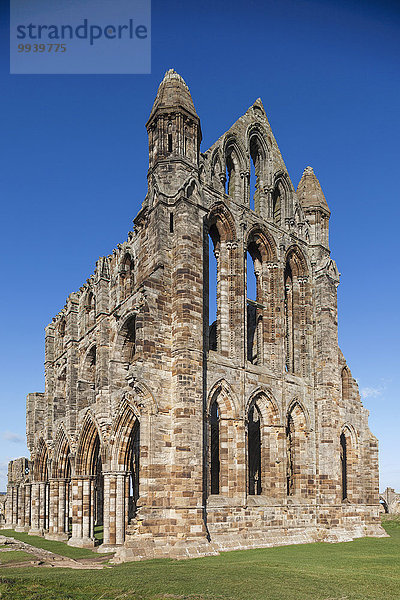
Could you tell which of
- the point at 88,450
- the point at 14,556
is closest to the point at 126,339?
the point at 88,450

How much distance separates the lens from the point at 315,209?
29625 millimetres

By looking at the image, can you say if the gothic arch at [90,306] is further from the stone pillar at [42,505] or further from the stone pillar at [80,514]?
the stone pillar at [42,505]

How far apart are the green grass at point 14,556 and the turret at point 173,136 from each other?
1396 cm

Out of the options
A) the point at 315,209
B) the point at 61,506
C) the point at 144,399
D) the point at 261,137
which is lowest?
A: the point at 61,506

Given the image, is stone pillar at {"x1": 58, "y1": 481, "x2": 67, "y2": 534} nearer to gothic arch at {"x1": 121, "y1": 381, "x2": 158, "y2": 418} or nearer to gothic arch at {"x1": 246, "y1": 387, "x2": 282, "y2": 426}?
gothic arch at {"x1": 246, "y1": 387, "x2": 282, "y2": 426}

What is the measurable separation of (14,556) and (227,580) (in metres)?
10.5

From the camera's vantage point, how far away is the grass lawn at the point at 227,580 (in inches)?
460

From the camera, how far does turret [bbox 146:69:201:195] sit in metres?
22.3

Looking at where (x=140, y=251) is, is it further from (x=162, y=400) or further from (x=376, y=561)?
(x=376, y=561)

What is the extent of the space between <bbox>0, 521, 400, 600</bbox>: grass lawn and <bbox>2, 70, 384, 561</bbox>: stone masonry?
8.31ft

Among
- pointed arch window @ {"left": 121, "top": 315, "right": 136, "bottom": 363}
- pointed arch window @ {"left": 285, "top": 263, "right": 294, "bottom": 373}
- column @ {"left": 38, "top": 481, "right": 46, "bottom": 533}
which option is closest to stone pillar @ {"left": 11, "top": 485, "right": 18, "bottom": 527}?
column @ {"left": 38, "top": 481, "right": 46, "bottom": 533}

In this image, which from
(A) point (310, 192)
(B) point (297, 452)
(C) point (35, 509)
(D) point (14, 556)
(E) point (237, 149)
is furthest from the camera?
(C) point (35, 509)

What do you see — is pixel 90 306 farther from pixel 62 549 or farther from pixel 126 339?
pixel 62 549

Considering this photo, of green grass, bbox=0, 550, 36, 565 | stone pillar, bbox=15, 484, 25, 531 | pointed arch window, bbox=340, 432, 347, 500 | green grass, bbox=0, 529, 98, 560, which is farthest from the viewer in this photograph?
stone pillar, bbox=15, 484, 25, 531
